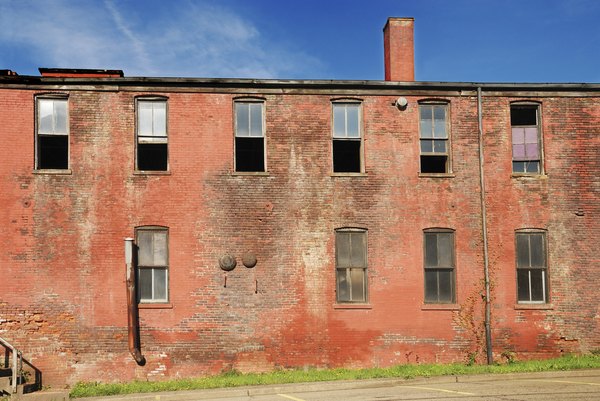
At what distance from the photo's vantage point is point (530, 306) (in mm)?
17859

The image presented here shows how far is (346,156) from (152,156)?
521cm

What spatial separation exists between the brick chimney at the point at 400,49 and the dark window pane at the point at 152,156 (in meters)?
6.84

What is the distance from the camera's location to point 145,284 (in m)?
17.2

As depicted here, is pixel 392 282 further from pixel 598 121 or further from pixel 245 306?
pixel 598 121

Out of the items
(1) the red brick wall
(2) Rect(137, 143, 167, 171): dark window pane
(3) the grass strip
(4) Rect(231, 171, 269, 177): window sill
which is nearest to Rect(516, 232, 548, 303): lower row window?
(1) the red brick wall

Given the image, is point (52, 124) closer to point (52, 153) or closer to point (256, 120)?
point (52, 153)

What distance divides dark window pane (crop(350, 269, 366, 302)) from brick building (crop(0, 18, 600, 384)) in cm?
6

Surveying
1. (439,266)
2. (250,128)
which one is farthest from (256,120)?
(439,266)

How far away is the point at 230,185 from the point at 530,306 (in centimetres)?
861

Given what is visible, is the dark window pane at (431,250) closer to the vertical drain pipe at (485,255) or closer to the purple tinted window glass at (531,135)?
the vertical drain pipe at (485,255)

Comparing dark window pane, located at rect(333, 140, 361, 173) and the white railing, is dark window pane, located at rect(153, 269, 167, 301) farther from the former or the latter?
dark window pane, located at rect(333, 140, 361, 173)

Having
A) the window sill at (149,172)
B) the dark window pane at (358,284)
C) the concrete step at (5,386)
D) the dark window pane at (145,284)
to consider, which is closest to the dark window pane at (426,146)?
the dark window pane at (358,284)

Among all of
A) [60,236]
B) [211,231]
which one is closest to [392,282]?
[211,231]

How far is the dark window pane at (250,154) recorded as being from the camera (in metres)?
17.9
